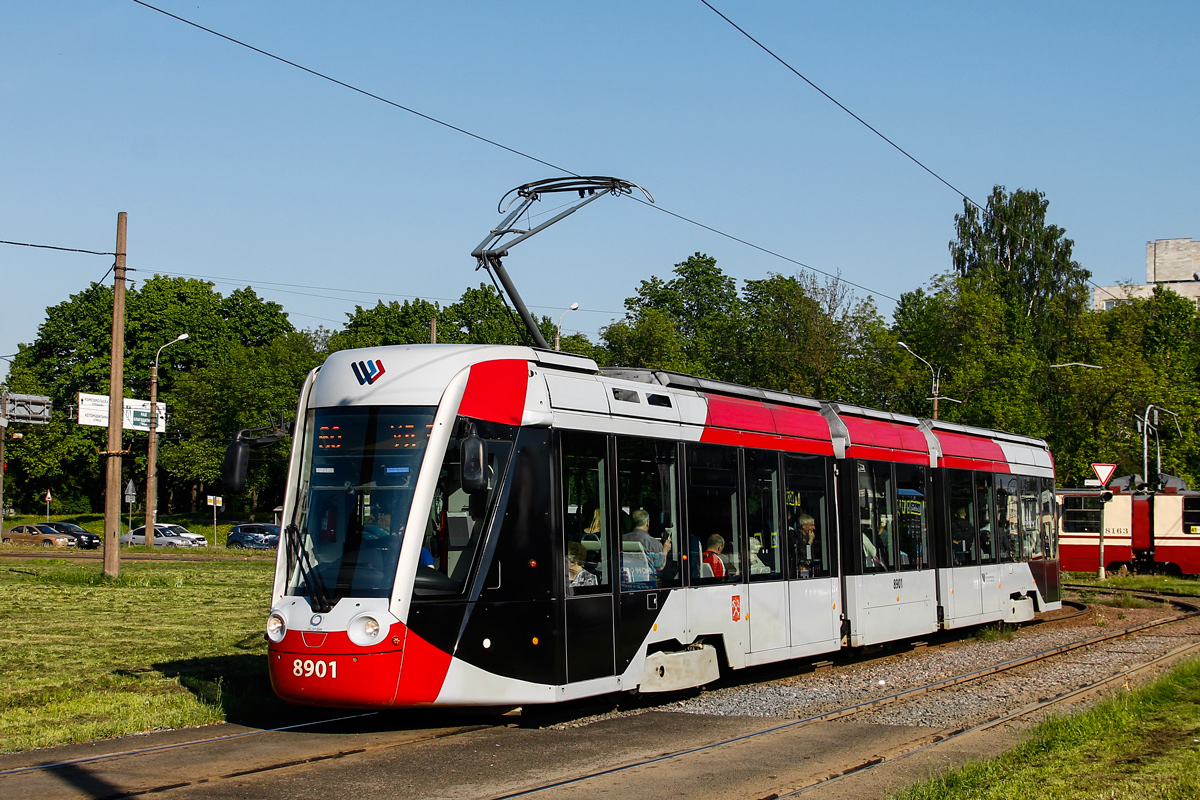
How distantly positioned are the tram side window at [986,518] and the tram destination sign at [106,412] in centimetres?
3115

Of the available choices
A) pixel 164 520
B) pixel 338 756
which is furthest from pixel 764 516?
pixel 164 520

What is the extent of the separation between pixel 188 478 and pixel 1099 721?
201ft

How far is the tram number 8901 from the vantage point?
938 cm

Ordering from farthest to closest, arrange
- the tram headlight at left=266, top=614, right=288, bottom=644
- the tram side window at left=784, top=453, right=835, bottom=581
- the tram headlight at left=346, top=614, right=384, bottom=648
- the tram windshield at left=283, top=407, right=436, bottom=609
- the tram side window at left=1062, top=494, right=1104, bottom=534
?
the tram side window at left=1062, top=494, right=1104, bottom=534 → the tram side window at left=784, top=453, right=835, bottom=581 → the tram headlight at left=266, top=614, right=288, bottom=644 → the tram windshield at left=283, top=407, right=436, bottom=609 → the tram headlight at left=346, top=614, right=384, bottom=648

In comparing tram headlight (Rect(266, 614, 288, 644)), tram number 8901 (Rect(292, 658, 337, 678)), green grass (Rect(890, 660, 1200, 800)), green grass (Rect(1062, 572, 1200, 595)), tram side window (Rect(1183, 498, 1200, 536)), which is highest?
tram side window (Rect(1183, 498, 1200, 536))

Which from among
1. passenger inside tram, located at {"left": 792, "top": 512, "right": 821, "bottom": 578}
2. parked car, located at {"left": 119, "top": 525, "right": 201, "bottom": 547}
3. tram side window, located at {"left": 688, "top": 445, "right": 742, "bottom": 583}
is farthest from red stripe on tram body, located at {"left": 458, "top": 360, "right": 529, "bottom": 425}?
parked car, located at {"left": 119, "top": 525, "right": 201, "bottom": 547}

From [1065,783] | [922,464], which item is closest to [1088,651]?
[922,464]

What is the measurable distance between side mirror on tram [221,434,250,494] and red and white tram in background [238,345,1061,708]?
62 cm

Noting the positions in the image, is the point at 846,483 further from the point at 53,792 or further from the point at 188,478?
the point at 188,478

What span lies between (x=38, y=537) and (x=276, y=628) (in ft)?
167

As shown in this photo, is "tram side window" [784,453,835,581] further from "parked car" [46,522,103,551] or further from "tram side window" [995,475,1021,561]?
"parked car" [46,522,103,551]

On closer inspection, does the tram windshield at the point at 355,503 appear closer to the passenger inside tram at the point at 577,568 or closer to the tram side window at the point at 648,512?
the passenger inside tram at the point at 577,568

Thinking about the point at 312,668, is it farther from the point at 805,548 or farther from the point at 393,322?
the point at 393,322

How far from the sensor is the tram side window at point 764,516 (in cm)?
1316
